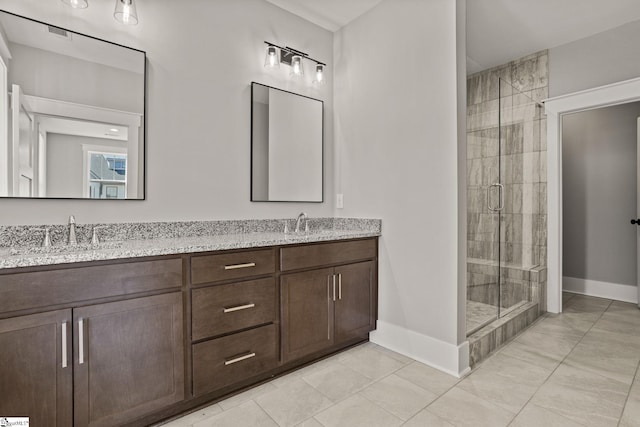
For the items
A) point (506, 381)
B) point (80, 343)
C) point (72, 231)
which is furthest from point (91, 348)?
point (506, 381)

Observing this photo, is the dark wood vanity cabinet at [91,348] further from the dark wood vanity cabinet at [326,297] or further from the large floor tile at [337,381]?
the large floor tile at [337,381]

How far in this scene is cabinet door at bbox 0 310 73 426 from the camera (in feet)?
3.98

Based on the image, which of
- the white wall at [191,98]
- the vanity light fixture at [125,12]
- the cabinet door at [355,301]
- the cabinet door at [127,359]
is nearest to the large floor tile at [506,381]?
the cabinet door at [355,301]

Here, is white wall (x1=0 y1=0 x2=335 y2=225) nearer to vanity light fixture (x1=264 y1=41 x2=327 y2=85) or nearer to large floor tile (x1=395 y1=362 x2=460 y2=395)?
vanity light fixture (x1=264 y1=41 x2=327 y2=85)

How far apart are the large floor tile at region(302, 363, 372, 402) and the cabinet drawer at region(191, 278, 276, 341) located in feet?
1.53

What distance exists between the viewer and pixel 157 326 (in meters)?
1.53

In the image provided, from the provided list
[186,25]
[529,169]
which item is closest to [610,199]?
[529,169]

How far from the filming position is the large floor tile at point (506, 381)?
1.78 m

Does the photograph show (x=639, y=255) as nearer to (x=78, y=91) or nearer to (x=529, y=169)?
(x=529, y=169)

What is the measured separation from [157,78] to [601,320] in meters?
4.11

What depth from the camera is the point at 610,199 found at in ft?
12.2

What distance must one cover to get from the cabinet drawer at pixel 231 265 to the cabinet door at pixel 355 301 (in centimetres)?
58

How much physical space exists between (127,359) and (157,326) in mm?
171

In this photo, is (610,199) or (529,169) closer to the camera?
(529,169)
